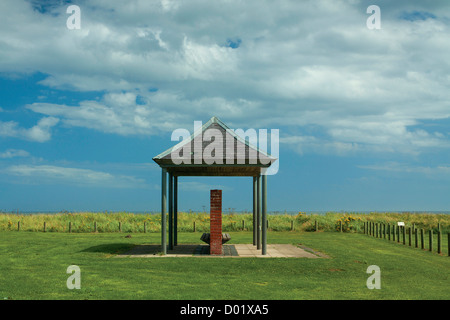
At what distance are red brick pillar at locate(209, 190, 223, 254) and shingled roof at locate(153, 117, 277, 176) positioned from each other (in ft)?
3.69

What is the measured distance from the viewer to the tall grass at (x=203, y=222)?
101ft

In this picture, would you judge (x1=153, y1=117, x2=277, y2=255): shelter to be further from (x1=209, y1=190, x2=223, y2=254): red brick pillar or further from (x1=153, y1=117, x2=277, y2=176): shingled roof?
(x1=209, y1=190, x2=223, y2=254): red brick pillar

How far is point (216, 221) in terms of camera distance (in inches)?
607

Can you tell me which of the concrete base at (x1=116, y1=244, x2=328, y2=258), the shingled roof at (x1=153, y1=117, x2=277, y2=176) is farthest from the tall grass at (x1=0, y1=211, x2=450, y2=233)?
the shingled roof at (x1=153, y1=117, x2=277, y2=176)

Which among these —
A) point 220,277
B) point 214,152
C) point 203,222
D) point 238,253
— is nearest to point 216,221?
point 238,253

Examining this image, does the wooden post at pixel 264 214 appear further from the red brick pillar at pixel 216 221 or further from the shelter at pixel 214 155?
the red brick pillar at pixel 216 221

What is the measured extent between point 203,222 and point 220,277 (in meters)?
21.3

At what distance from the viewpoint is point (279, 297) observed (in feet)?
28.0

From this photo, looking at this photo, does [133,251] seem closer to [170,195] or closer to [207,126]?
[170,195]

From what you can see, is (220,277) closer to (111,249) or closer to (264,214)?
(264,214)

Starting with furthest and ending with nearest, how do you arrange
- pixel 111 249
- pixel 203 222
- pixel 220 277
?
pixel 203 222 → pixel 111 249 → pixel 220 277

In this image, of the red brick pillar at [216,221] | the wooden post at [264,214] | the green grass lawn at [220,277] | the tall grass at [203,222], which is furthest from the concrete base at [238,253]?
the tall grass at [203,222]
